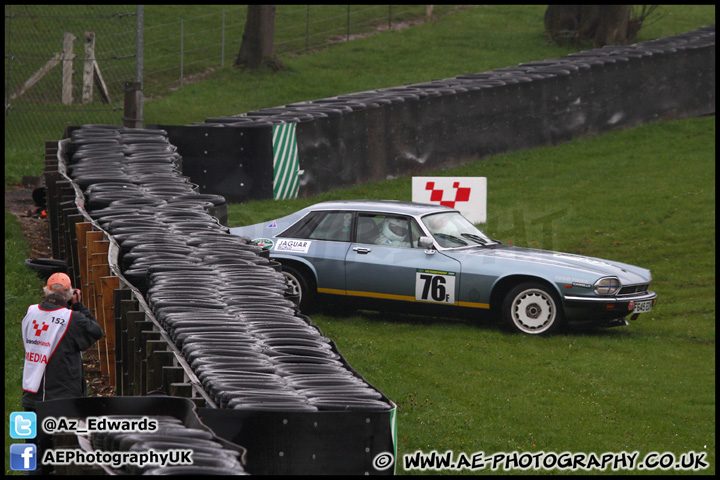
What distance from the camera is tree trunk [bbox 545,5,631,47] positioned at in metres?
31.3

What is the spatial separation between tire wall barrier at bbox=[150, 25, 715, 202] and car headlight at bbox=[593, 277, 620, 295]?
7.04m

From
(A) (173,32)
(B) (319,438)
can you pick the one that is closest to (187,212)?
(B) (319,438)

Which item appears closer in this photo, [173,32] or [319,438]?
[319,438]

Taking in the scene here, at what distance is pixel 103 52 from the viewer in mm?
27594

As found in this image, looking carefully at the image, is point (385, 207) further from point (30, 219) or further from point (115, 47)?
point (115, 47)

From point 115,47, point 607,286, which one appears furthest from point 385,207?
point 115,47

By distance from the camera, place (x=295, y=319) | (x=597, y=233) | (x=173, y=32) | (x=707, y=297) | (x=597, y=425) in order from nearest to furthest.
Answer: (x=295, y=319) → (x=597, y=425) → (x=707, y=297) → (x=597, y=233) → (x=173, y=32)

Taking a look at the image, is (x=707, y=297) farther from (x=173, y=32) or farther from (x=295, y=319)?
(x=173, y=32)

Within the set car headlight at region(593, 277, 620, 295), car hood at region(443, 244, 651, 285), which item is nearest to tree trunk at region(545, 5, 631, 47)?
car hood at region(443, 244, 651, 285)

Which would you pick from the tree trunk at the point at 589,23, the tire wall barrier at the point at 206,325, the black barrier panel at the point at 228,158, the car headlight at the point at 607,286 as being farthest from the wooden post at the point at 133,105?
the tree trunk at the point at 589,23

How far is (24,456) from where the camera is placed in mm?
6176

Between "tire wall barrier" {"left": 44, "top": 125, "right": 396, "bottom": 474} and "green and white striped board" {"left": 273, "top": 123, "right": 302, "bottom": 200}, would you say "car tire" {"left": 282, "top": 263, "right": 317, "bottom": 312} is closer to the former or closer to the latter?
"tire wall barrier" {"left": 44, "top": 125, "right": 396, "bottom": 474}

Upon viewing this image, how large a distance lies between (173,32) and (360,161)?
56.9ft

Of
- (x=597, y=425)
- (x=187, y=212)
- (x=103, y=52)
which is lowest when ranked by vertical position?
(x=597, y=425)
